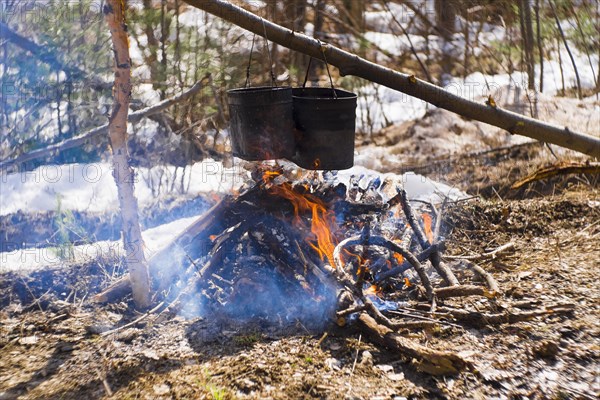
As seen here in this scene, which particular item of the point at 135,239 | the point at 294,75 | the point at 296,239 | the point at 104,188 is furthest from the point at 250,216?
the point at 294,75

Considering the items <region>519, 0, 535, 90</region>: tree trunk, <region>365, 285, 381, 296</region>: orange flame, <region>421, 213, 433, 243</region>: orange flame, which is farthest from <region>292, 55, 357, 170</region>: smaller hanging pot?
<region>519, 0, 535, 90</region>: tree trunk

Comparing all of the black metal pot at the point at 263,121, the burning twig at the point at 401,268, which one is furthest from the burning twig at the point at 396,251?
the black metal pot at the point at 263,121

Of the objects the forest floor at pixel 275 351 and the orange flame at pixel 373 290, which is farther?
the orange flame at pixel 373 290

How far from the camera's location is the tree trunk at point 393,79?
4.19 m

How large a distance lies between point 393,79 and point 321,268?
5.26 feet

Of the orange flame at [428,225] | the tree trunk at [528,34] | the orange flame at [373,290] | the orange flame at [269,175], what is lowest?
the orange flame at [373,290]

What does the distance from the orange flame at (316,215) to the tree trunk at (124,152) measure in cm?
104

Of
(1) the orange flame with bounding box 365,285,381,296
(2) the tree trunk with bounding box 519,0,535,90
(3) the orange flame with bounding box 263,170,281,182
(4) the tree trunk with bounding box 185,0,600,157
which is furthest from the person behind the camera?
(2) the tree trunk with bounding box 519,0,535,90

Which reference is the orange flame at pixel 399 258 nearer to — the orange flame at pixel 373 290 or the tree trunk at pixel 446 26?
the orange flame at pixel 373 290

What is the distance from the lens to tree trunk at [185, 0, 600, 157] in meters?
4.19

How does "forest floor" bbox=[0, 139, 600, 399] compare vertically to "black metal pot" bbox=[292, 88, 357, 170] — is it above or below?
below

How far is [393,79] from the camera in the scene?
14.6 feet

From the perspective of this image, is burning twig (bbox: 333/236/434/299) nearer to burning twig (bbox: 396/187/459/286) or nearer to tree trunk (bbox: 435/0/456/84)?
burning twig (bbox: 396/187/459/286)

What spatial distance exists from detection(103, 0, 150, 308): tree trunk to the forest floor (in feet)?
0.94
